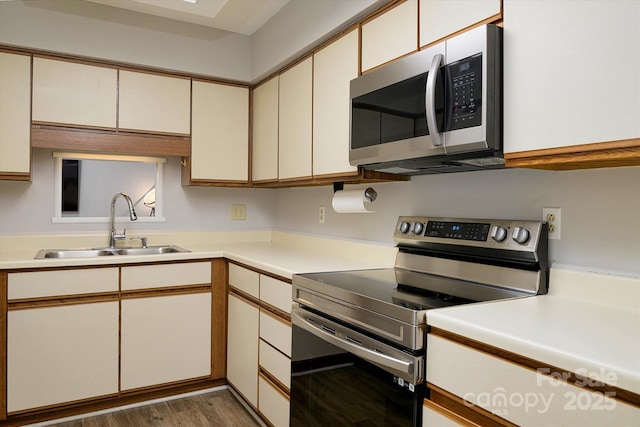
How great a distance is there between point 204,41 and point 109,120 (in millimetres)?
819

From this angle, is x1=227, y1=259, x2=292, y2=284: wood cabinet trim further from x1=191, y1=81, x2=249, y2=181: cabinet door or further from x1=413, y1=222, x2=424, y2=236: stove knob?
x1=191, y1=81, x2=249, y2=181: cabinet door

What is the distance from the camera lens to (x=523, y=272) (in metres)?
1.46

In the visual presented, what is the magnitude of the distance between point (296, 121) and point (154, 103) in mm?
970

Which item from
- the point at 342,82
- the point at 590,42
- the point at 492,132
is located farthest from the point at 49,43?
the point at 590,42

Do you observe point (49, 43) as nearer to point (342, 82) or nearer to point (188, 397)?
point (342, 82)

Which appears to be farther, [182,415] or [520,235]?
[182,415]

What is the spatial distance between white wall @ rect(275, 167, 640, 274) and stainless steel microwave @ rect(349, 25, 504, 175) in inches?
3.8

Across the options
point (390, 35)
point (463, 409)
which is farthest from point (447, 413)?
point (390, 35)

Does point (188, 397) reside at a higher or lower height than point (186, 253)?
lower

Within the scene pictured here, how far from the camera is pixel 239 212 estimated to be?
3.37 meters

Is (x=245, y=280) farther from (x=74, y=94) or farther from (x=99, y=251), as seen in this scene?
(x=74, y=94)

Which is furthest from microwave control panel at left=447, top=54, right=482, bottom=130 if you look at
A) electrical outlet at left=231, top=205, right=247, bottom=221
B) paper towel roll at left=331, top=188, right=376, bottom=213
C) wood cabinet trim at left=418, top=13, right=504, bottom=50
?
electrical outlet at left=231, top=205, right=247, bottom=221

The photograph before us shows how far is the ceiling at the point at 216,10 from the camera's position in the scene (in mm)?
2461

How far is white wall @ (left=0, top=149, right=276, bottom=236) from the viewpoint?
105 inches
